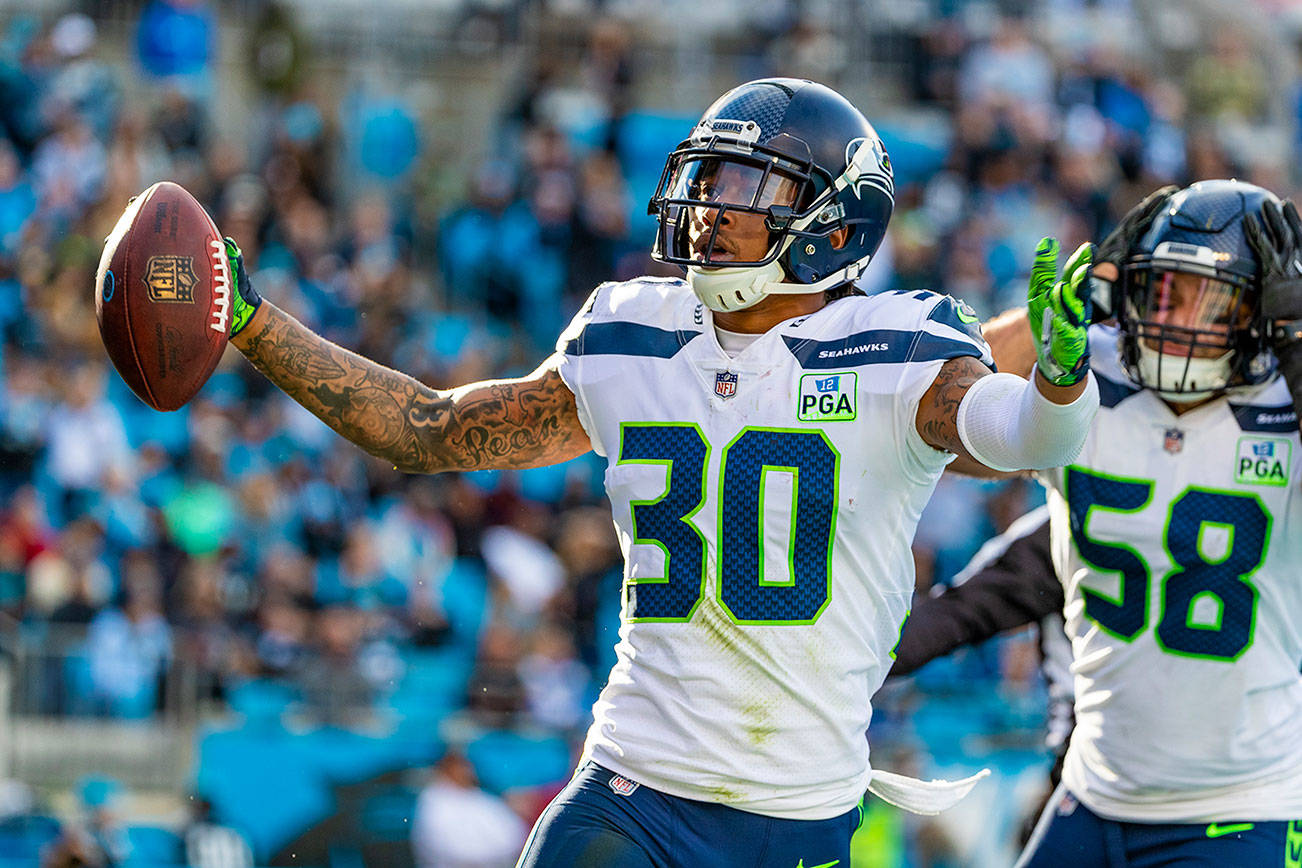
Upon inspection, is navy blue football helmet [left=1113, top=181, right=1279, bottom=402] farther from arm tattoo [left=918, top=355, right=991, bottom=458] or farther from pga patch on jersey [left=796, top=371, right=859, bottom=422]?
pga patch on jersey [left=796, top=371, right=859, bottom=422]

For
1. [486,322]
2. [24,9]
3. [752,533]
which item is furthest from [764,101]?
[24,9]

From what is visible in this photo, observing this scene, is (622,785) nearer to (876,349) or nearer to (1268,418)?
(876,349)

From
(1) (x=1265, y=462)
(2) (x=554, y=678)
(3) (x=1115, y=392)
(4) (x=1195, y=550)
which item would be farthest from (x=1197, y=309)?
(2) (x=554, y=678)

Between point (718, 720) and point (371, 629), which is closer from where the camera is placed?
point (718, 720)

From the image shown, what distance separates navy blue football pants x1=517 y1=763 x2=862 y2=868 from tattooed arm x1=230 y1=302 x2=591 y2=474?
2.75ft

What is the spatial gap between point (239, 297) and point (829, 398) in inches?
49.4


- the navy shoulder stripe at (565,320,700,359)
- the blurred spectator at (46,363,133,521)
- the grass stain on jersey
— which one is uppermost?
the navy shoulder stripe at (565,320,700,359)

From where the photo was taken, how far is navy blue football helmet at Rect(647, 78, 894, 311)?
145 inches

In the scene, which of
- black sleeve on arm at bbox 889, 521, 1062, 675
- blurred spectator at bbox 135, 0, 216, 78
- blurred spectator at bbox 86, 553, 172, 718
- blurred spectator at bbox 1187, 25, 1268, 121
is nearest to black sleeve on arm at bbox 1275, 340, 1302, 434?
black sleeve on arm at bbox 889, 521, 1062, 675

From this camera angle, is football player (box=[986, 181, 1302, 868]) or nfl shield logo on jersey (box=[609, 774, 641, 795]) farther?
football player (box=[986, 181, 1302, 868])

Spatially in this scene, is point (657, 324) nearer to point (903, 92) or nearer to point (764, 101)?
point (764, 101)

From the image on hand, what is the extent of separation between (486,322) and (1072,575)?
7432mm

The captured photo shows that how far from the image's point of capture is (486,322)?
1151 cm

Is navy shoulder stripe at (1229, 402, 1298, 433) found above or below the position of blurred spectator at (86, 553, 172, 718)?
above
